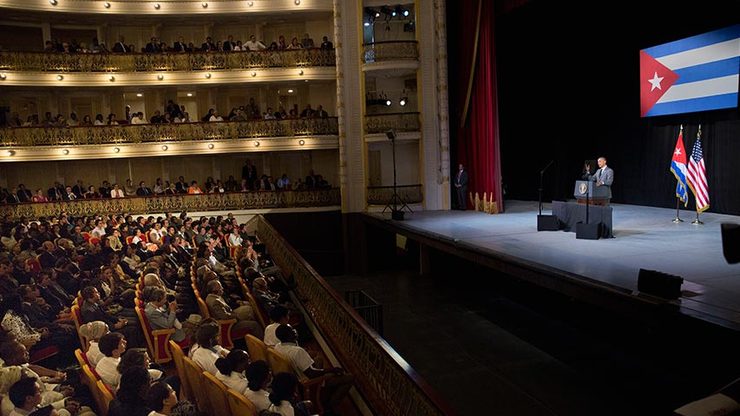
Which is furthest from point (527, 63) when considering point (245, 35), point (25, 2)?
point (25, 2)

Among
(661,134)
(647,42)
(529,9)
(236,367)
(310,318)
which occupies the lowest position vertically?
(310,318)

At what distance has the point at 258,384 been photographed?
11.5ft

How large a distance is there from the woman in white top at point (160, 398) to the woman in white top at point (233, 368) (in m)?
0.44

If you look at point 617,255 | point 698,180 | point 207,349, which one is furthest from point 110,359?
point 698,180

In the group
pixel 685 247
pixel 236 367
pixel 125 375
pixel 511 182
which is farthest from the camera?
pixel 511 182

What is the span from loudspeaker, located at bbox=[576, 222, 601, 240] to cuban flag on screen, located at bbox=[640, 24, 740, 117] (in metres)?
3.89

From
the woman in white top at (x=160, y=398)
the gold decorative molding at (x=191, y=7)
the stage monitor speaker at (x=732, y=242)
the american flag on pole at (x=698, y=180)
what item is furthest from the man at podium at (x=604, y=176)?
the gold decorative molding at (x=191, y=7)

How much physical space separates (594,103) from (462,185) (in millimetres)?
3981

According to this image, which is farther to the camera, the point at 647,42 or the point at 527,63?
the point at 527,63

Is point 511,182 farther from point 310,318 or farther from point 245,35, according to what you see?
point 310,318

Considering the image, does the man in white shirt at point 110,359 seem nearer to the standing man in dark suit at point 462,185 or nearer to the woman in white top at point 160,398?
the woman in white top at point 160,398

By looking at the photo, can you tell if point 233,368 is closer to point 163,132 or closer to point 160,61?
point 163,132

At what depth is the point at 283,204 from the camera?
16.7 meters

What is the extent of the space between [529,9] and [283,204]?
8.58 meters
